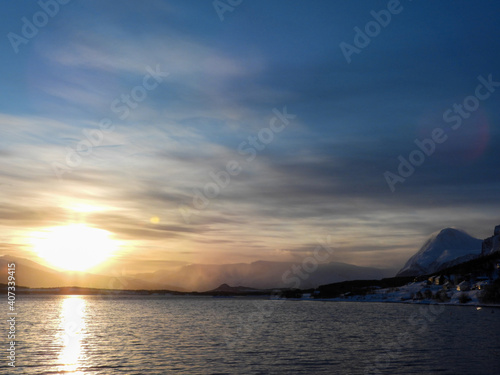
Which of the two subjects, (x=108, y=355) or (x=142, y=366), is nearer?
(x=142, y=366)

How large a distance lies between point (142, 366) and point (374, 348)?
35.3 meters

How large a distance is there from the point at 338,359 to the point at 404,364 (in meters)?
8.18

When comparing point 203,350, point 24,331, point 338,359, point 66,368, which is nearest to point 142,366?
point 66,368

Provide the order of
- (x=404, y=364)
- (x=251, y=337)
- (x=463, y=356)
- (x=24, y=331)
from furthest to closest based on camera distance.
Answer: (x=24, y=331)
(x=251, y=337)
(x=463, y=356)
(x=404, y=364)

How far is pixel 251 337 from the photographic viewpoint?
82.8 meters

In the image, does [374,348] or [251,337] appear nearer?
[374,348]

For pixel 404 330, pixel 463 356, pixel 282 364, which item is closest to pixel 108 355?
pixel 282 364

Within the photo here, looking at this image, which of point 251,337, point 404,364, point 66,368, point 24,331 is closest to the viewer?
point 66,368

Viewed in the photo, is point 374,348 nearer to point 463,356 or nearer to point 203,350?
point 463,356

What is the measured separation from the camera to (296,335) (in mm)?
87688

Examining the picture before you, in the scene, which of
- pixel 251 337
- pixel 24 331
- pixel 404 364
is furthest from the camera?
pixel 24 331

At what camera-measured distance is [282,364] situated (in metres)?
55.2

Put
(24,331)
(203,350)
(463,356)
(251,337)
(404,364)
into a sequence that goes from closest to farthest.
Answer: (404,364)
(463,356)
(203,350)
(251,337)
(24,331)

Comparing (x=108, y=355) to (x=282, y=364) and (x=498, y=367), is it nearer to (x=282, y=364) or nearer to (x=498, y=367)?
(x=282, y=364)
